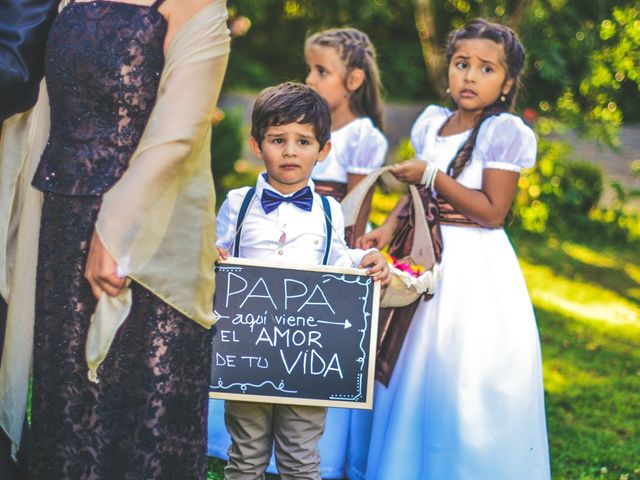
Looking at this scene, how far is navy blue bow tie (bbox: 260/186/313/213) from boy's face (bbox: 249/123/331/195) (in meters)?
0.06

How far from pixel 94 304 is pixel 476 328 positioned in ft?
6.09

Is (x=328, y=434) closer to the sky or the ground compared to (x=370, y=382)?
closer to the ground

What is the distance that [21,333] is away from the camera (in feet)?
8.86

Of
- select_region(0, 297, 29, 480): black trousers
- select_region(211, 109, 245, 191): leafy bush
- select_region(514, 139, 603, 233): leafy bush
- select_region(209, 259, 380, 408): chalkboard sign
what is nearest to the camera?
select_region(0, 297, 29, 480): black trousers

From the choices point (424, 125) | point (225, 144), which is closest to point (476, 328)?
point (424, 125)

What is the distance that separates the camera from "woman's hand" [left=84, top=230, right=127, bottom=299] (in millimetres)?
2424

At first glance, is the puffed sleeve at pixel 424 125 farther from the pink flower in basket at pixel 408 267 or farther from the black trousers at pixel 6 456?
the black trousers at pixel 6 456

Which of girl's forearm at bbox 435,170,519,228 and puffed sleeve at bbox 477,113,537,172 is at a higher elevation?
puffed sleeve at bbox 477,113,537,172

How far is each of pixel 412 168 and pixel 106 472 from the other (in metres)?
1.80

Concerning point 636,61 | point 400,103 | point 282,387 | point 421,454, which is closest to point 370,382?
A: point 282,387

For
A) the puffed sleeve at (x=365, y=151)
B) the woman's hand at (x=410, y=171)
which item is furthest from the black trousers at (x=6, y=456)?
the puffed sleeve at (x=365, y=151)

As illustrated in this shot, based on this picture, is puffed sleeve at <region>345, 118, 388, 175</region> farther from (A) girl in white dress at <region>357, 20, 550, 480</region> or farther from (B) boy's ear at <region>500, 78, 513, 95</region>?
(B) boy's ear at <region>500, 78, 513, 95</region>

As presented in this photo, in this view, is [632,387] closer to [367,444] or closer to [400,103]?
[367,444]

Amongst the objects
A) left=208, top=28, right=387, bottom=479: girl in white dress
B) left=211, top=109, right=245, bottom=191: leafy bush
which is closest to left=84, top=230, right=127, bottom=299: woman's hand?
left=208, top=28, right=387, bottom=479: girl in white dress
